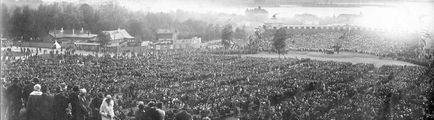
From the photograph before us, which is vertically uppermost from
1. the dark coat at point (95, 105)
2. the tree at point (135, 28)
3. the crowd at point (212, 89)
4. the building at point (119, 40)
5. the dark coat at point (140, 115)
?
the tree at point (135, 28)

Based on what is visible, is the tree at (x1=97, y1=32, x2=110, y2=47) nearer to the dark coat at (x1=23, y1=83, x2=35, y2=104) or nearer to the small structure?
the small structure

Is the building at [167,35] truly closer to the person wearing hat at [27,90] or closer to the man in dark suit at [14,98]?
the person wearing hat at [27,90]

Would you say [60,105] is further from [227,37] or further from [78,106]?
[227,37]

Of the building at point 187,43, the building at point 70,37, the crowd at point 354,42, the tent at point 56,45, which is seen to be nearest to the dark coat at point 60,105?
the crowd at point 354,42

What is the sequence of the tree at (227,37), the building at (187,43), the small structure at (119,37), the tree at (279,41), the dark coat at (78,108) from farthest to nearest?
the tree at (227,37) < the building at (187,43) < the small structure at (119,37) < the tree at (279,41) < the dark coat at (78,108)

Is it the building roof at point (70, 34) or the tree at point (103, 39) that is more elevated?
the building roof at point (70, 34)

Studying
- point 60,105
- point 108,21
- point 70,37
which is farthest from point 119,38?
point 60,105

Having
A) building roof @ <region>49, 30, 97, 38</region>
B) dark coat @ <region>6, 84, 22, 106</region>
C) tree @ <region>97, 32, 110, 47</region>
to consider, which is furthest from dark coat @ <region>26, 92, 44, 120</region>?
building roof @ <region>49, 30, 97, 38</region>
